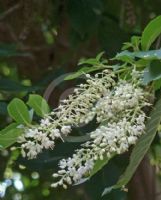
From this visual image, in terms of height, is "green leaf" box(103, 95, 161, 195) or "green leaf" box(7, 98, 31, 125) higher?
"green leaf" box(7, 98, 31, 125)

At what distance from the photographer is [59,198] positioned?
5.77 ft

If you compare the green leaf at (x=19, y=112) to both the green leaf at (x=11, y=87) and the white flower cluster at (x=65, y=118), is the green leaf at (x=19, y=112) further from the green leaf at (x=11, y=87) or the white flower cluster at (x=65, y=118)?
the green leaf at (x=11, y=87)

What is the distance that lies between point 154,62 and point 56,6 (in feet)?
3.49

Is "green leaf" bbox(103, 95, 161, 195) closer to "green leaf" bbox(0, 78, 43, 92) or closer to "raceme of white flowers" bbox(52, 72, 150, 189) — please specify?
"raceme of white flowers" bbox(52, 72, 150, 189)

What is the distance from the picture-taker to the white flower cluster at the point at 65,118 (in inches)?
26.3

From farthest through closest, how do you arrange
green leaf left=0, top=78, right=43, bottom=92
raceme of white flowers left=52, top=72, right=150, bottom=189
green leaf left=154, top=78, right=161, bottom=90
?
green leaf left=0, top=78, right=43, bottom=92 → green leaf left=154, top=78, right=161, bottom=90 → raceme of white flowers left=52, top=72, right=150, bottom=189

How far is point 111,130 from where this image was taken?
65 centimetres

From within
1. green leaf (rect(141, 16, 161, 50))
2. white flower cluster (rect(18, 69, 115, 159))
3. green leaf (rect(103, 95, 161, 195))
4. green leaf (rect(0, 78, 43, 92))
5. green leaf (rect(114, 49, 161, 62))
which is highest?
green leaf (rect(0, 78, 43, 92))

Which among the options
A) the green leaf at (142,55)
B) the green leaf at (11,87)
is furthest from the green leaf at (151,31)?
the green leaf at (11,87)

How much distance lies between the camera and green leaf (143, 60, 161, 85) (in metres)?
0.70

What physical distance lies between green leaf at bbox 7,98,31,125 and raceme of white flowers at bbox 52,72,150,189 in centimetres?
8

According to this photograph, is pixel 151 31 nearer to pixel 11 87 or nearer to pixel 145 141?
pixel 145 141

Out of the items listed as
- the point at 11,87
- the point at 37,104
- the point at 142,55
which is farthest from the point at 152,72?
the point at 11,87

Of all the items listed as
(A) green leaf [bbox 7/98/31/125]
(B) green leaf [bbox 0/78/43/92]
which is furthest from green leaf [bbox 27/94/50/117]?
(B) green leaf [bbox 0/78/43/92]
